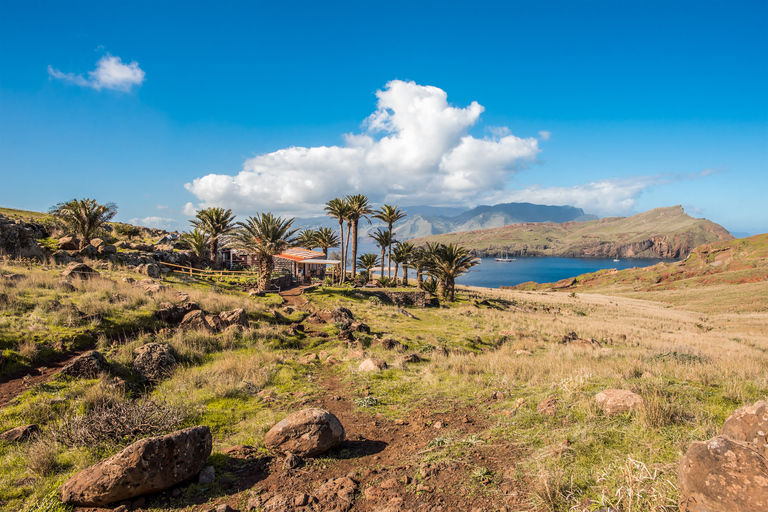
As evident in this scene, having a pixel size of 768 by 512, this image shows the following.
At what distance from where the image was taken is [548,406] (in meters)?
6.07

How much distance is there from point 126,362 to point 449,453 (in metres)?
8.67

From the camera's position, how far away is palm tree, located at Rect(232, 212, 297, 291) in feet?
83.4

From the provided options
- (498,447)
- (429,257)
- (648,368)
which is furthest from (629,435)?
(429,257)

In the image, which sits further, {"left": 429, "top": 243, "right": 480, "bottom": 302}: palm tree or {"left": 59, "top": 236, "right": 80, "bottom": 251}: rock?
{"left": 429, "top": 243, "right": 480, "bottom": 302}: palm tree

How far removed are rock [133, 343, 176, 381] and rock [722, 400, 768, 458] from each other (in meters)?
11.0

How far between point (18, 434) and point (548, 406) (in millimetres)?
8918

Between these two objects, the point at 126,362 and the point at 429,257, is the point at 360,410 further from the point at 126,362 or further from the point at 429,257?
the point at 429,257

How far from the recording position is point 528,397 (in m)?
6.87

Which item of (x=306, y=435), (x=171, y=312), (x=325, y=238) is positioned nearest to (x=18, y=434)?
(x=306, y=435)

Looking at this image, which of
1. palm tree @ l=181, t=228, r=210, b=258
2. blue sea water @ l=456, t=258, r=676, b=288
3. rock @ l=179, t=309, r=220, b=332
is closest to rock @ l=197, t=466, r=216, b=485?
rock @ l=179, t=309, r=220, b=332

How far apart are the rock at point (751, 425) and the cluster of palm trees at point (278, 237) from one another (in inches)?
958

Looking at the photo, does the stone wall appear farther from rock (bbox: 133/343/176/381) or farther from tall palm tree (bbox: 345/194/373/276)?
rock (bbox: 133/343/176/381)

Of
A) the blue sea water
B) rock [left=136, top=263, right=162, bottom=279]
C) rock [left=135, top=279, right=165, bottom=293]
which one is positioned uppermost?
rock [left=136, top=263, right=162, bottom=279]

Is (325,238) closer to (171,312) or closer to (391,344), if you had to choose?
(171,312)
